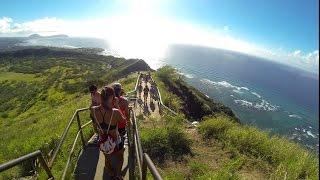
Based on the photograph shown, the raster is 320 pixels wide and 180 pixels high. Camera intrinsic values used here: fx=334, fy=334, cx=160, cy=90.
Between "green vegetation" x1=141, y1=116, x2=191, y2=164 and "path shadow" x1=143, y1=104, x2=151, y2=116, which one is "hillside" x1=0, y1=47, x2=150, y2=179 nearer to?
"green vegetation" x1=141, y1=116, x2=191, y2=164

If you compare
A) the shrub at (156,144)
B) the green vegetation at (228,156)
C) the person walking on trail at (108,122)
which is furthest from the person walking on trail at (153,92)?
the person walking on trail at (108,122)

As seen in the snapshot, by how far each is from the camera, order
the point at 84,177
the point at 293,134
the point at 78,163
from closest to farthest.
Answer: the point at 84,177, the point at 78,163, the point at 293,134

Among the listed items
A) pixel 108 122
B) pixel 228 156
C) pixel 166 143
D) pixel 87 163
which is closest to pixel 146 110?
pixel 166 143

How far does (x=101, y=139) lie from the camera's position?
5.84 meters

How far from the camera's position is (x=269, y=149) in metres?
11.1

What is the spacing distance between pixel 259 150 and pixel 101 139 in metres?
7.02

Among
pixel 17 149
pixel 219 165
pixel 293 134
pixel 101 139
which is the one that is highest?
pixel 101 139

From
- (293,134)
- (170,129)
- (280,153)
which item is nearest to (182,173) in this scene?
(170,129)

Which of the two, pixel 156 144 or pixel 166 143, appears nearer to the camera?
pixel 156 144

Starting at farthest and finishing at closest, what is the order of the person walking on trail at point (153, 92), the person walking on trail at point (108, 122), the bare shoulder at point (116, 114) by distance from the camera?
the person walking on trail at point (153, 92)
the bare shoulder at point (116, 114)
the person walking on trail at point (108, 122)

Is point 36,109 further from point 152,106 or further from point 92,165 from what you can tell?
point 92,165

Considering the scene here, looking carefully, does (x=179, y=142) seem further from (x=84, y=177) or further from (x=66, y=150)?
(x=84, y=177)

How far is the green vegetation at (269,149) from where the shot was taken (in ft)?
31.5

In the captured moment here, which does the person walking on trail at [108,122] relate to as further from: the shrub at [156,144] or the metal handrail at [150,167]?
the shrub at [156,144]
